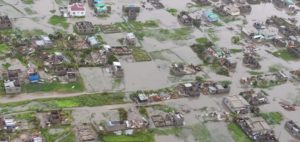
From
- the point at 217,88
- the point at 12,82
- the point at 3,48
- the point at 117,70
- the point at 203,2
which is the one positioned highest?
the point at 3,48

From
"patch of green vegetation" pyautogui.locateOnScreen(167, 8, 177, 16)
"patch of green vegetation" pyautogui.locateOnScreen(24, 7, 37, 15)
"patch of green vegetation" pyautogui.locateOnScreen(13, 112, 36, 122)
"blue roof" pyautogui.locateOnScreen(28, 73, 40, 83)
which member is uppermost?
"patch of green vegetation" pyautogui.locateOnScreen(24, 7, 37, 15)

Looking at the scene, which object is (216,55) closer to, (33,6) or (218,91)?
(218,91)

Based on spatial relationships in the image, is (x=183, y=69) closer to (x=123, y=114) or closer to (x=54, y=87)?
(x=123, y=114)

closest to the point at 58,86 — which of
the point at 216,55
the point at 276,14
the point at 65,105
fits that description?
the point at 65,105

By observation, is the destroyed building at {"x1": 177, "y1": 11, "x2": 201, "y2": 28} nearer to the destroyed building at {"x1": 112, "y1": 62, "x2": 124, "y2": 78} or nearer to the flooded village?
the flooded village

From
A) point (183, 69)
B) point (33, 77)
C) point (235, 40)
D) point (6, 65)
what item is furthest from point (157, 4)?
point (33, 77)

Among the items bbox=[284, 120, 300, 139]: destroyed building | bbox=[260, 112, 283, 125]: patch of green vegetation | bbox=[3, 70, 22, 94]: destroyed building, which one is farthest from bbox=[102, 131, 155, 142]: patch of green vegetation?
bbox=[284, 120, 300, 139]: destroyed building
